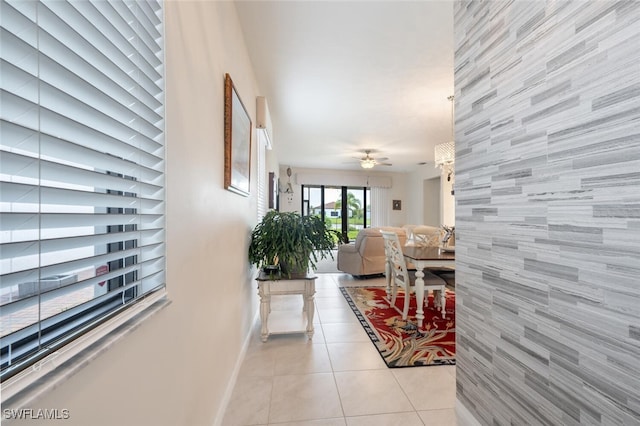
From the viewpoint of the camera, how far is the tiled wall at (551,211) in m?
0.78

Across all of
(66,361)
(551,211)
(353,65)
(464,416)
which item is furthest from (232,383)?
(353,65)

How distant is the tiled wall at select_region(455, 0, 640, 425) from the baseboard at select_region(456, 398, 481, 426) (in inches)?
1.9

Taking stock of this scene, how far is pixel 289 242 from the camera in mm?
2270

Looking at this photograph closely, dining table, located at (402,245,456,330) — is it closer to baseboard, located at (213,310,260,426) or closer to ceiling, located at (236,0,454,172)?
baseboard, located at (213,310,260,426)

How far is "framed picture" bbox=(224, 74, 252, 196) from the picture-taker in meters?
1.64

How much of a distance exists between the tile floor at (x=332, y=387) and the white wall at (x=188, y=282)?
0.24 m

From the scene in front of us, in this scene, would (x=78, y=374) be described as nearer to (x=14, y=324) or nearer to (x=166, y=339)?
(x=14, y=324)

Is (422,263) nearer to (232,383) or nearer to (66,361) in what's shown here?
(232,383)

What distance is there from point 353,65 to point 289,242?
1.76 metres

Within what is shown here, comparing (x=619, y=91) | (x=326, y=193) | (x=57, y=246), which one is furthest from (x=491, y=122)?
(x=326, y=193)

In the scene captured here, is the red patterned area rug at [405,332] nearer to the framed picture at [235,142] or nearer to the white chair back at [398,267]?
the white chair back at [398,267]

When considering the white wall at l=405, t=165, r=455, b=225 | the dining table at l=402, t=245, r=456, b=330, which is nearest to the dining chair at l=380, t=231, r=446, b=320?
the dining table at l=402, t=245, r=456, b=330

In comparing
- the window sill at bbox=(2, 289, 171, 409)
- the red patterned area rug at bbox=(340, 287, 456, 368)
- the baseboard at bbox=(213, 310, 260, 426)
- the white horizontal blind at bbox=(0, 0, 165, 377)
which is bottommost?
the red patterned area rug at bbox=(340, 287, 456, 368)

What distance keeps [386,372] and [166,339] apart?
5.36 feet
